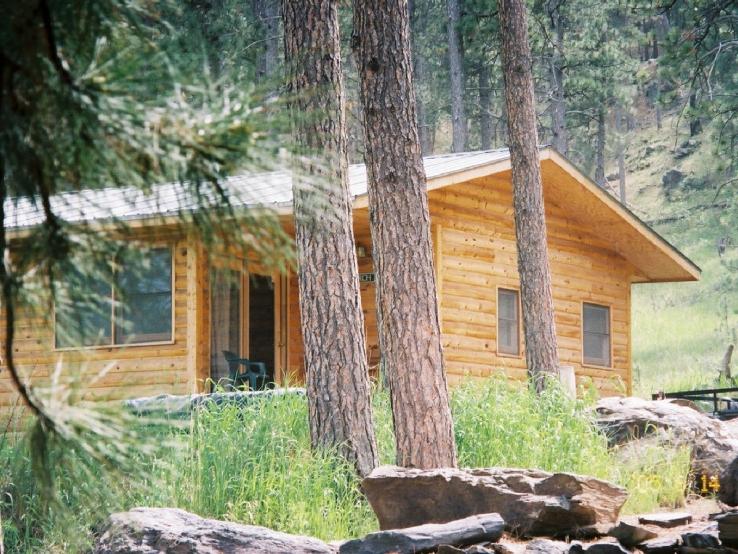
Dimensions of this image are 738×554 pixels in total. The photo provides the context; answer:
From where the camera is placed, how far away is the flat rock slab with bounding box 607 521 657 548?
277 inches

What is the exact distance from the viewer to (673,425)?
10.2 metres

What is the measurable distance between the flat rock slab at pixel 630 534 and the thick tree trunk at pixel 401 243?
1.65m

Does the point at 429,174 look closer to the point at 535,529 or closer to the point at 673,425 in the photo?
the point at 673,425

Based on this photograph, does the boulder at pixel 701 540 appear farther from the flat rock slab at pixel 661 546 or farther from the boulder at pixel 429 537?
the boulder at pixel 429 537

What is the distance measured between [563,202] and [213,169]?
1540 cm

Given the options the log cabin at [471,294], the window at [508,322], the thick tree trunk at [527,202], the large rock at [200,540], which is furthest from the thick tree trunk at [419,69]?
the large rock at [200,540]

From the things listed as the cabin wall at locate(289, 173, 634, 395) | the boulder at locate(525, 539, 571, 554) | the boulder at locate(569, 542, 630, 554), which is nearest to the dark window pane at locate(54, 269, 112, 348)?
the boulder at locate(525, 539, 571, 554)

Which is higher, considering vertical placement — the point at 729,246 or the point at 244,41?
the point at 244,41

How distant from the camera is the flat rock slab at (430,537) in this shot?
6484mm

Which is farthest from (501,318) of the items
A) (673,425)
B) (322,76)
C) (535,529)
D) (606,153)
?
(606,153)

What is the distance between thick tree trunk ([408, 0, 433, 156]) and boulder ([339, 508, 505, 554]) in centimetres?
2977

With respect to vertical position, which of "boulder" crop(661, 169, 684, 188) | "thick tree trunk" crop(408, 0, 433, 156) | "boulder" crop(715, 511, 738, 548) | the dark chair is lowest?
"boulder" crop(715, 511, 738, 548)

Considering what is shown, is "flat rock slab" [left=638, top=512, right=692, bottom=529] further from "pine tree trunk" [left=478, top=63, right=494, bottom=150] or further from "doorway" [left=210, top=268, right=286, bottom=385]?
"pine tree trunk" [left=478, top=63, right=494, bottom=150]

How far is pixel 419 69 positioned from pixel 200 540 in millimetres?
37511
